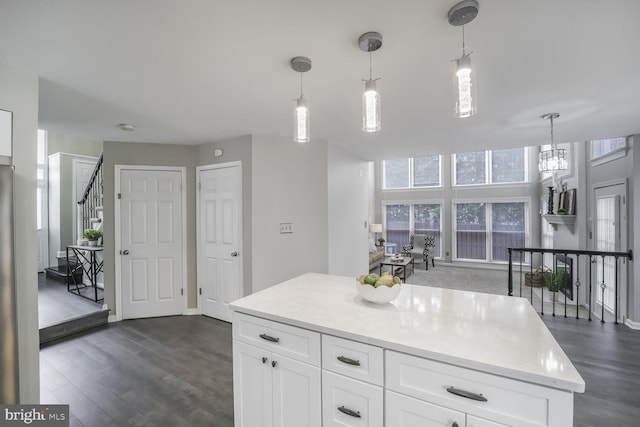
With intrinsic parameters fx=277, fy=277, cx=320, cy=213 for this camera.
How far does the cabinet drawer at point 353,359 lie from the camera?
1250mm

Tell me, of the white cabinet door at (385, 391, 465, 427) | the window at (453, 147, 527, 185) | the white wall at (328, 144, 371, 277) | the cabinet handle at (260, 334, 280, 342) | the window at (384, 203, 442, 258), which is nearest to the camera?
the white cabinet door at (385, 391, 465, 427)

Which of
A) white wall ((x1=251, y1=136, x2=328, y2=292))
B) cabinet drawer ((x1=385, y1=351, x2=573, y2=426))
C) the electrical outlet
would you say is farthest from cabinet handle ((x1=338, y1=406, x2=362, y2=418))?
the electrical outlet

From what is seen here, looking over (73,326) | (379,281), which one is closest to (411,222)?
(379,281)

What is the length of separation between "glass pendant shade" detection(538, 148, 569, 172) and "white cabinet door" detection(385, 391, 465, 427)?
107 inches

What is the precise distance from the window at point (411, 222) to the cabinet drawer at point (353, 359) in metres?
8.07

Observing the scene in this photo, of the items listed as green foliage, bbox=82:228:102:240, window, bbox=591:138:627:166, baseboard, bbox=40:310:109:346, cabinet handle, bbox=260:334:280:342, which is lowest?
baseboard, bbox=40:310:109:346

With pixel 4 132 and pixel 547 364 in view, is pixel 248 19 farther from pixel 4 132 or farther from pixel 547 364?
pixel 547 364

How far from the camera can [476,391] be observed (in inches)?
41.7

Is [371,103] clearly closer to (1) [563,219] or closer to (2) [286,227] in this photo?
(2) [286,227]

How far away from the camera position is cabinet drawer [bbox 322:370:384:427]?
1253 millimetres

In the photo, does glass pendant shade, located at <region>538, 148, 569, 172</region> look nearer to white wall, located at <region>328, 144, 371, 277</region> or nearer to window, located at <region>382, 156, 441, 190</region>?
white wall, located at <region>328, 144, 371, 277</region>

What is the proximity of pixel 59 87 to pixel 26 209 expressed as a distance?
3.23ft

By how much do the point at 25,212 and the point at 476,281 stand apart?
762 cm

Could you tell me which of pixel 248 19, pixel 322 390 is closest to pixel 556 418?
pixel 322 390
